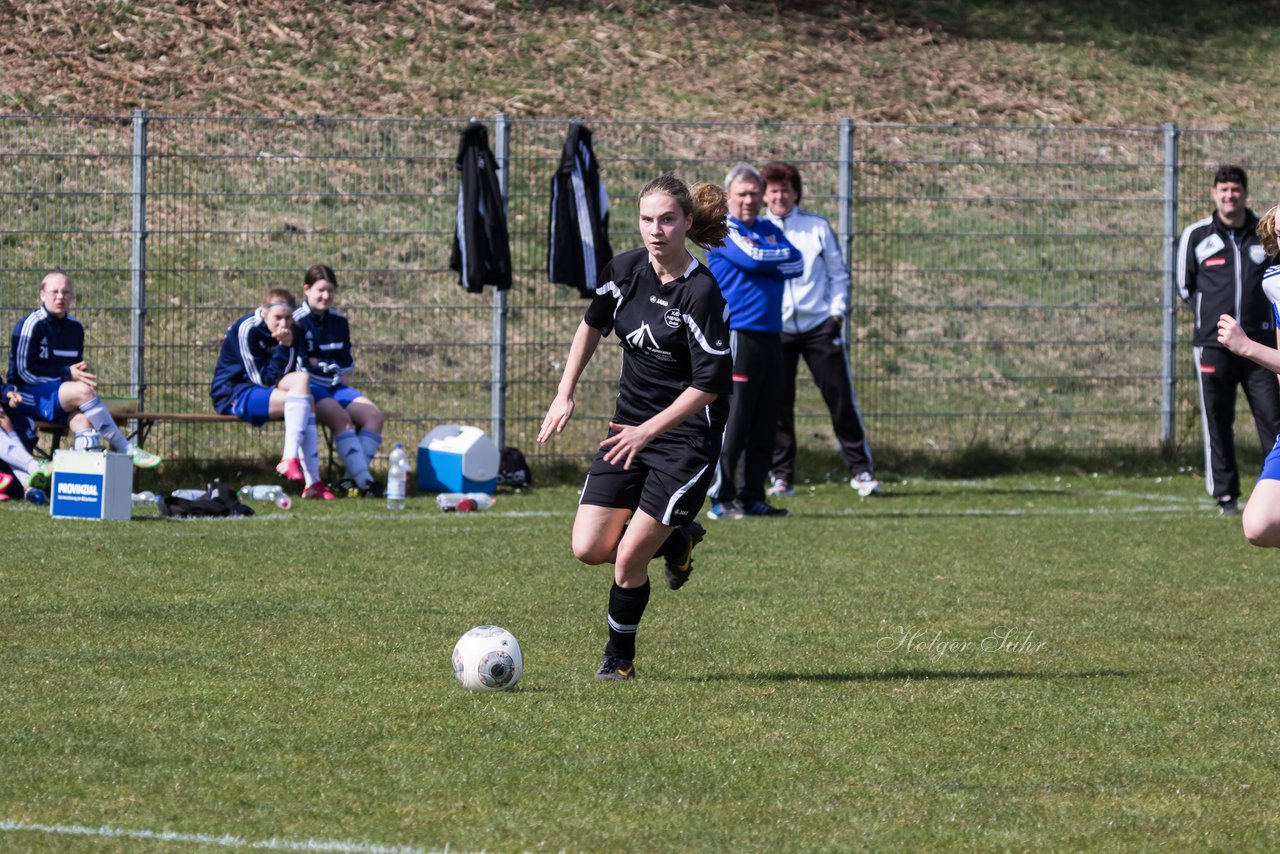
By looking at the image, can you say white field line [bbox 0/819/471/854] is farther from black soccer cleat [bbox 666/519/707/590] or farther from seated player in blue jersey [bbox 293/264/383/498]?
seated player in blue jersey [bbox 293/264/383/498]

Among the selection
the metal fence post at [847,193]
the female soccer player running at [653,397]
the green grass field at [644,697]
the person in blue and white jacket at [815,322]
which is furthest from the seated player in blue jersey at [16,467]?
the female soccer player running at [653,397]

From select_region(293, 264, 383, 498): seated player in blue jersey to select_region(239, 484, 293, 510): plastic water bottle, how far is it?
60 centimetres

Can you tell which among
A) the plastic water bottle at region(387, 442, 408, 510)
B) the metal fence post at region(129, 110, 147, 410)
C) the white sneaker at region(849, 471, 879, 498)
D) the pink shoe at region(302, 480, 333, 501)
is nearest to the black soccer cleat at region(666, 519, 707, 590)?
the plastic water bottle at region(387, 442, 408, 510)

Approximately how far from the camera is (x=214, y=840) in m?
4.74

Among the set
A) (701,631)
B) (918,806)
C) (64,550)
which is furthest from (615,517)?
(64,550)

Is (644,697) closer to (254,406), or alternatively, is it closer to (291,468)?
(291,468)

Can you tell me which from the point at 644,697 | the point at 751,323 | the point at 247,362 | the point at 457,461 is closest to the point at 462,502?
the point at 457,461

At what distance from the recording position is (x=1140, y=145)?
16672 mm

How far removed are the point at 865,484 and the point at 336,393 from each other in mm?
4170

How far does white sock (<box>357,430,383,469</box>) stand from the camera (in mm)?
14016

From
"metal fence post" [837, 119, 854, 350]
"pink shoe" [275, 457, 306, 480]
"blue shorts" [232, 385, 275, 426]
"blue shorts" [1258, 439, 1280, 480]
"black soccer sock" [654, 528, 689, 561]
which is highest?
"metal fence post" [837, 119, 854, 350]

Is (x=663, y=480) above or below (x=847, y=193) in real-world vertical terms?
below

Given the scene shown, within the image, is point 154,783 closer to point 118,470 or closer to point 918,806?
point 918,806

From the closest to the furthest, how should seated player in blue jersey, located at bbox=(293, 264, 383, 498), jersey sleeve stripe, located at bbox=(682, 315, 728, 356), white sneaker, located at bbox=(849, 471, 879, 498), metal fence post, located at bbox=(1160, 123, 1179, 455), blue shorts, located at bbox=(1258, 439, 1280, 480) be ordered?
jersey sleeve stripe, located at bbox=(682, 315, 728, 356)
blue shorts, located at bbox=(1258, 439, 1280, 480)
seated player in blue jersey, located at bbox=(293, 264, 383, 498)
white sneaker, located at bbox=(849, 471, 879, 498)
metal fence post, located at bbox=(1160, 123, 1179, 455)
